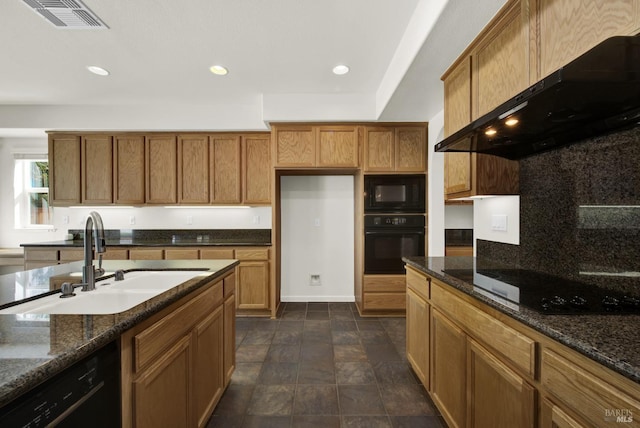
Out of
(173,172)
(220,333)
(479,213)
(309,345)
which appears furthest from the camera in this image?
(173,172)

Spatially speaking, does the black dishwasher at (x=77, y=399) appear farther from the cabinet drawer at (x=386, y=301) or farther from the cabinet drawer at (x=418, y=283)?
the cabinet drawer at (x=386, y=301)

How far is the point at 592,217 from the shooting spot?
137 cm

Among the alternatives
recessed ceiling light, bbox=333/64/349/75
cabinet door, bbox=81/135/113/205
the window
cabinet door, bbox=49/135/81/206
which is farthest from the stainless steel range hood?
the window

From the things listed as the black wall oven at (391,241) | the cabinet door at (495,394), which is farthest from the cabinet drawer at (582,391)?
the black wall oven at (391,241)

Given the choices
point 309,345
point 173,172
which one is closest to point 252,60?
point 173,172

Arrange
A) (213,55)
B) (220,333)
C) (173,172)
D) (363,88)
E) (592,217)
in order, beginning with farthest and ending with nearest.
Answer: (173,172)
(363,88)
(213,55)
(220,333)
(592,217)

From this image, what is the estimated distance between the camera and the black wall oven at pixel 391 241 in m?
3.39

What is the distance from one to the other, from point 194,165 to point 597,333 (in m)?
3.90

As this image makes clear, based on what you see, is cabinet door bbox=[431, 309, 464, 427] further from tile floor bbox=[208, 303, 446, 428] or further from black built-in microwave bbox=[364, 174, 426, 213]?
black built-in microwave bbox=[364, 174, 426, 213]

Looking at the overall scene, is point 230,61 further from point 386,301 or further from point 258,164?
point 386,301

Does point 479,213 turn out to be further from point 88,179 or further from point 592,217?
point 88,179

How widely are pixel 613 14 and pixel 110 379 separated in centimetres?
202

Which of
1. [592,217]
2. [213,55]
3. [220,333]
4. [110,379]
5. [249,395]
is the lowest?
[249,395]

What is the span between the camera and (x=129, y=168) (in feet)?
12.2
